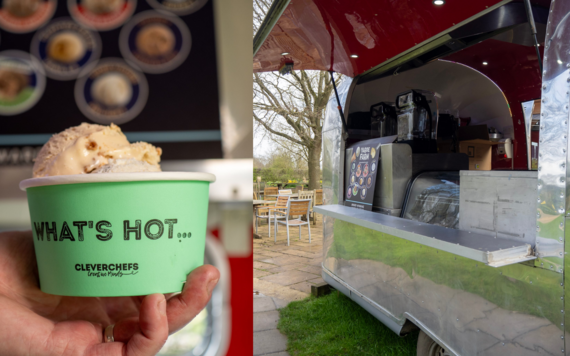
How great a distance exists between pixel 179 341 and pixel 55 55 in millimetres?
1025

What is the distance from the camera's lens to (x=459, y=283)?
2.17 m

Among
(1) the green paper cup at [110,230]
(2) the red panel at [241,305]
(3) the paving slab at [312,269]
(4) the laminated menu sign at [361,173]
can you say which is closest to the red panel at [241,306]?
(2) the red panel at [241,305]

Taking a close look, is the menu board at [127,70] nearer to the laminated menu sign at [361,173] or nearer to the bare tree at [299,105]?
the laminated menu sign at [361,173]

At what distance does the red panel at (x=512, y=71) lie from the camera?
4.14 meters

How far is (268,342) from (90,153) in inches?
118

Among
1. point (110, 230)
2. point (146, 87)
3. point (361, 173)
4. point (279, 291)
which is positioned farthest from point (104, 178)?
point (279, 291)

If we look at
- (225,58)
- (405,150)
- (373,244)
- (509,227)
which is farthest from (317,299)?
(225,58)

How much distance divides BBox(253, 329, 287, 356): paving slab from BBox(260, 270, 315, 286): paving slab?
1477 millimetres

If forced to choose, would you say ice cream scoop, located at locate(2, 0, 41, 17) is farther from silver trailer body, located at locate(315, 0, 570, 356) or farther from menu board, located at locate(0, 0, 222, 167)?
silver trailer body, located at locate(315, 0, 570, 356)

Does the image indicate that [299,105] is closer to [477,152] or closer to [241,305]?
[477,152]

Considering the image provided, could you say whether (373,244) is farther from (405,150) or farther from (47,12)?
(47,12)

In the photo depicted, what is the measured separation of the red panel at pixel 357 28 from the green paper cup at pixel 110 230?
232 cm

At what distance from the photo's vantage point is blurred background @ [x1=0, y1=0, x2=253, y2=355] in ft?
3.78

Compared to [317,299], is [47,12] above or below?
above
